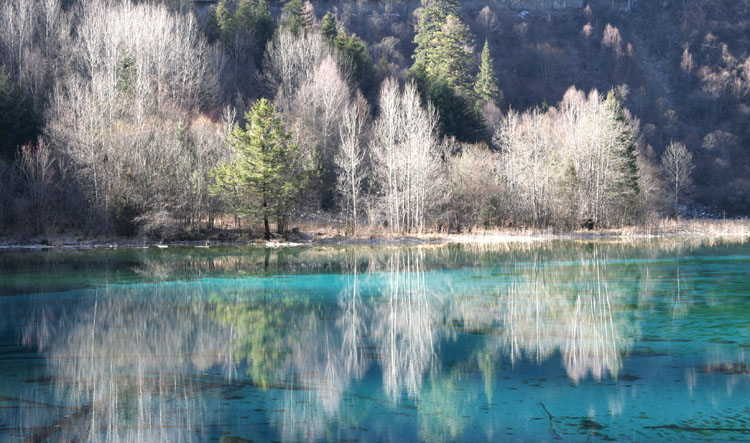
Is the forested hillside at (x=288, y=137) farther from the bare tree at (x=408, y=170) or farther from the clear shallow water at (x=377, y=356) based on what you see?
the clear shallow water at (x=377, y=356)

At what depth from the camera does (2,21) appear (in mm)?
59812

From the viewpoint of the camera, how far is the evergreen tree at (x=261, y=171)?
40531mm

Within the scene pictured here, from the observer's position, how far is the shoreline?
3916 centimetres

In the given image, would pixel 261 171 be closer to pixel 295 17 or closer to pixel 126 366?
pixel 126 366

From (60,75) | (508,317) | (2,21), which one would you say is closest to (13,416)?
(508,317)

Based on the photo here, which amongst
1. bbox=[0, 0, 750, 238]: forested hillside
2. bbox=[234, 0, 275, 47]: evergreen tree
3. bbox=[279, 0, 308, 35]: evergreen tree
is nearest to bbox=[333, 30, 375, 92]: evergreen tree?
bbox=[0, 0, 750, 238]: forested hillside

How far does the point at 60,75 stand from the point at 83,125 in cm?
1998

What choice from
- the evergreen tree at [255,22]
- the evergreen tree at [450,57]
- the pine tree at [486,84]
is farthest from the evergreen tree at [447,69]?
the evergreen tree at [255,22]

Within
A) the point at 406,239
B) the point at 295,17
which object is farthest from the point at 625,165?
the point at 295,17

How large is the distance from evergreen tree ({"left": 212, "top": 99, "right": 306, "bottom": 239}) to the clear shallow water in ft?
54.3

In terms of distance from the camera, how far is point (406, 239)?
43312 millimetres

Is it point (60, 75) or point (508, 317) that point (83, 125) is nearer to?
point (60, 75)

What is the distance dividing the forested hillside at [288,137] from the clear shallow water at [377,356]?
1811 centimetres

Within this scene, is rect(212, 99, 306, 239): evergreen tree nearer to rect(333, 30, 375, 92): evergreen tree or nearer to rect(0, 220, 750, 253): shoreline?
rect(0, 220, 750, 253): shoreline
